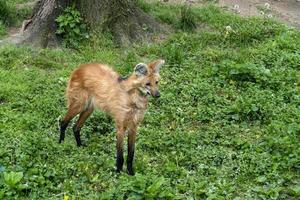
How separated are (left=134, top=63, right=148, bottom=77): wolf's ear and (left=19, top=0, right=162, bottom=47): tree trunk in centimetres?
319

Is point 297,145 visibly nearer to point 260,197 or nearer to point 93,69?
point 260,197

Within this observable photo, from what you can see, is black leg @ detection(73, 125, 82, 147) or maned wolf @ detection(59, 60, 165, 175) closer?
maned wolf @ detection(59, 60, 165, 175)

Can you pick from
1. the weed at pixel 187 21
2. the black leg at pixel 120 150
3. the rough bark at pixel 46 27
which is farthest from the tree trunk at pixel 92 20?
the black leg at pixel 120 150

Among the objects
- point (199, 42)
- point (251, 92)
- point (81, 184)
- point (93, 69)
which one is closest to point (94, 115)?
point (93, 69)

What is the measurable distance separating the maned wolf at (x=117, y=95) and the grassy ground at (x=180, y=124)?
26 centimetres

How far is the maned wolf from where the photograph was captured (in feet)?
15.3

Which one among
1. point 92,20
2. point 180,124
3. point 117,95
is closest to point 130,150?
point 117,95

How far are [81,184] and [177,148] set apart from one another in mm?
1176

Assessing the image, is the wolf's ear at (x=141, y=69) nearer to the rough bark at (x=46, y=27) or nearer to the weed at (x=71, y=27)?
the weed at (x=71, y=27)

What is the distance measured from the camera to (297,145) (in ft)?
17.0

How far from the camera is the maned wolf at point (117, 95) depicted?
465cm

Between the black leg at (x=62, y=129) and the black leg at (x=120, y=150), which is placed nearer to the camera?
the black leg at (x=120, y=150)

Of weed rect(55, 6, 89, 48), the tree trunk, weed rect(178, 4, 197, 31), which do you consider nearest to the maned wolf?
weed rect(55, 6, 89, 48)

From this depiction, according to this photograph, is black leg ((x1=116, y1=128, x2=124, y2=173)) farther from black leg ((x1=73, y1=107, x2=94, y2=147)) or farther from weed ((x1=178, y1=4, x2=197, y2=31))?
weed ((x1=178, y1=4, x2=197, y2=31))
